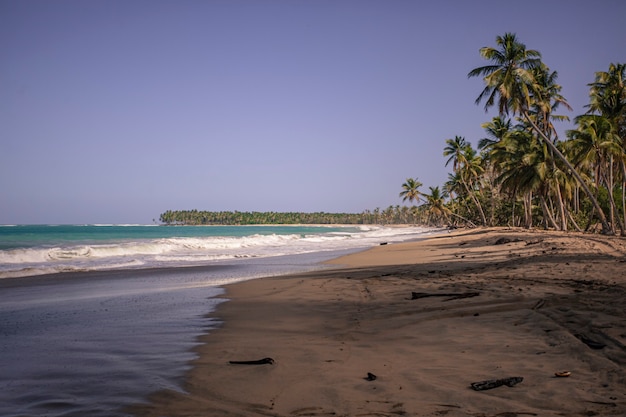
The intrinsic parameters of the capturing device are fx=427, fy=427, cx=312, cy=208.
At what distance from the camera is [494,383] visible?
3.44 meters

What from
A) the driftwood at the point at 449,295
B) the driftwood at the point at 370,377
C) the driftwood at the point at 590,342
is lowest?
the driftwood at the point at 370,377

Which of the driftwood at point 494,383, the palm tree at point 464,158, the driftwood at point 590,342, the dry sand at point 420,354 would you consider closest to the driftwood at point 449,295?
the dry sand at point 420,354

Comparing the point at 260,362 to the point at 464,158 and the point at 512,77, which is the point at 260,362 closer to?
the point at 512,77

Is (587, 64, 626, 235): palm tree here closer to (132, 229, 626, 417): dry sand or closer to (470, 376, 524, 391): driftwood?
(132, 229, 626, 417): dry sand

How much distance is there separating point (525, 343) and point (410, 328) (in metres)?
1.50

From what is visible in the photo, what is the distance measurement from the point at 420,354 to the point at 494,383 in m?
1.12

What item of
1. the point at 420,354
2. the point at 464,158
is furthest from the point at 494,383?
the point at 464,158

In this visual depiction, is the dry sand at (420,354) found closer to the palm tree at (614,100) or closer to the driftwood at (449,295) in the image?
the driftwood at (449,295)

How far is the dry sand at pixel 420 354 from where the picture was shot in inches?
127

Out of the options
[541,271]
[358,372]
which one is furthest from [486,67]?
[358,372]

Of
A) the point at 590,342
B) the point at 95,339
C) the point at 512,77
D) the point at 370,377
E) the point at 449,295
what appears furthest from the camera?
the point at 512,77

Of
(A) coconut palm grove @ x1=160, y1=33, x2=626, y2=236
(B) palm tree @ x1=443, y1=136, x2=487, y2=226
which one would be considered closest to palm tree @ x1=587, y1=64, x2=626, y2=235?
(A) coconut palm grove @ x1=160, y1=33, x2=626, y2=236

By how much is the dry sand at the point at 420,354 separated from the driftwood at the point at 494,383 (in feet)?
0.15

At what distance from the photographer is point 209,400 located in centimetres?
347
